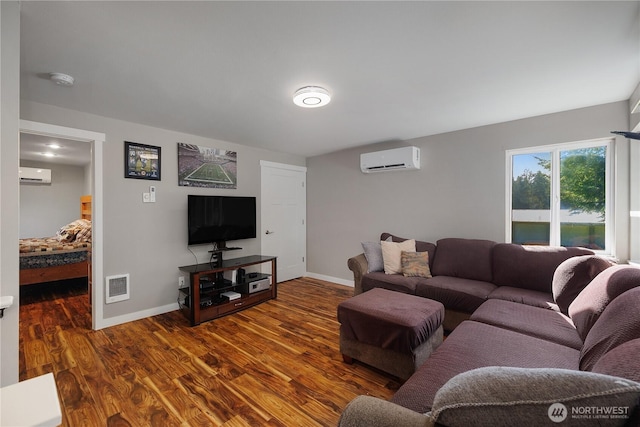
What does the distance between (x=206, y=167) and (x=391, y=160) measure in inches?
104

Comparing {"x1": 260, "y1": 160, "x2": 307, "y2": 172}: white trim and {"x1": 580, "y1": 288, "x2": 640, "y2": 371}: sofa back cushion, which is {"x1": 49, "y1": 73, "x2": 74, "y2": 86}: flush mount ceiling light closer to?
{"x1": 260, "y1": 160, "x2": 307, "y2": 172}: white trim

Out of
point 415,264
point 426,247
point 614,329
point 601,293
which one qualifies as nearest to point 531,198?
point 426,247

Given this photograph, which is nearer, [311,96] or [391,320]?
[391,320]

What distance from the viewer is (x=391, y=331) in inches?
76.9

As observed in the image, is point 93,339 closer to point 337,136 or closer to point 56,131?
point 56,131

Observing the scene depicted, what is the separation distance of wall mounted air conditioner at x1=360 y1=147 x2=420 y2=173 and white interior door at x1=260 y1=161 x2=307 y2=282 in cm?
142

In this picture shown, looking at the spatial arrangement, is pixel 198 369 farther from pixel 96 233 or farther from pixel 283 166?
pixel 283 166

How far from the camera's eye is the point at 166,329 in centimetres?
292

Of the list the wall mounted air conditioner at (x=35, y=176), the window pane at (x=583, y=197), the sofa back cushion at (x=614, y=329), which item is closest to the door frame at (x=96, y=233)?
the sofa back cushion at (x=614, y=329)

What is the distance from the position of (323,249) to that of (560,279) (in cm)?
336

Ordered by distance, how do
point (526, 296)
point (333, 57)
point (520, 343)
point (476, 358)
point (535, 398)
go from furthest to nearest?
point (526, 296)
point (333, 57)
point (520, 343)
point (476, 358)
point (535, 398)

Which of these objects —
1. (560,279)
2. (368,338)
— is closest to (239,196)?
(368,338)

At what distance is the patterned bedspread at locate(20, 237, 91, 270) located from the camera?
3.86m

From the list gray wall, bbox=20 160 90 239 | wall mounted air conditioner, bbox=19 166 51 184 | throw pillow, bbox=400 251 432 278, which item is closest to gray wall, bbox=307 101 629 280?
throw pillow, bbox=400 251 432 278
